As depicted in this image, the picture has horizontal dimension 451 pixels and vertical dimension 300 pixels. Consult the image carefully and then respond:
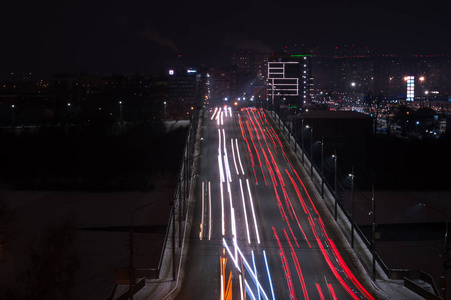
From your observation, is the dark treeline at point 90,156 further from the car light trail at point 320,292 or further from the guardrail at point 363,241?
the car light trail at point 320,292

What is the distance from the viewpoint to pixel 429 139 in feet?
141

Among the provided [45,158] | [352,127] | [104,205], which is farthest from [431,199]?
[45,158]

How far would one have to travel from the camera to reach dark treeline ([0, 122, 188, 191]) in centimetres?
3612

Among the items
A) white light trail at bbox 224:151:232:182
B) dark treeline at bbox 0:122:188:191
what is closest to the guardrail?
white light trail at bbox 224:151:232:182

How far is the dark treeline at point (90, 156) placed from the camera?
36125mm

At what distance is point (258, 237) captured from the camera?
16.9 metres

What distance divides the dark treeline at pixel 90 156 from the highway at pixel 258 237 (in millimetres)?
12085

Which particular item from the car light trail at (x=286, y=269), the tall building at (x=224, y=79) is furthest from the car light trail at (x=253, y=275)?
the tall building at (x=224, y=79)

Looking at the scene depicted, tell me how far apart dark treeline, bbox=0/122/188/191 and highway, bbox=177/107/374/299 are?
1208 cm

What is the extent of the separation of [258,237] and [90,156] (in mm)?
29427

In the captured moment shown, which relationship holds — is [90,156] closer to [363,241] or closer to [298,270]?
[363,241]

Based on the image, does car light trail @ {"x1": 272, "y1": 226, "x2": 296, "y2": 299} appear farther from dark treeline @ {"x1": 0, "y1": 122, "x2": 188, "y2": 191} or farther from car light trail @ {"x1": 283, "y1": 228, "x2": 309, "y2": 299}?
dark treeline @ {"x1": 0, "y1": 122, "x2": 188, "y2": 191}

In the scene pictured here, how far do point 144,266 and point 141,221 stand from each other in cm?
733

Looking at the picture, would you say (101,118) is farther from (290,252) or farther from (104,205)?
(290,252)
